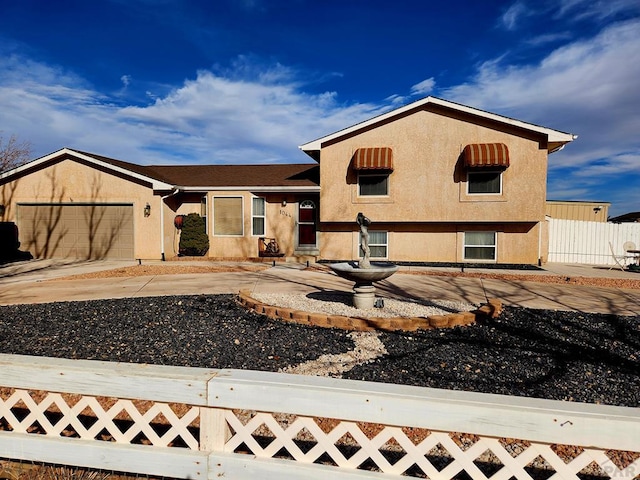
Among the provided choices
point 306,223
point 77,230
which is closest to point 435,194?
point 306,223

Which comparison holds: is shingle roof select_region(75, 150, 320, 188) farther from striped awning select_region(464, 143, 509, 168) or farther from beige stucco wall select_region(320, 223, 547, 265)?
striped awning select_region(464, 143, 509, 168)

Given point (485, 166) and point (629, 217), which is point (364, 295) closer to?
point (485, 166)

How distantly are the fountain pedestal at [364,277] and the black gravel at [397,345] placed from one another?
127 cm

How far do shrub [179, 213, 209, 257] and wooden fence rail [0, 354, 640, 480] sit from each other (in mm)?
14436

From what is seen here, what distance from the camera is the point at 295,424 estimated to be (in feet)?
6.75

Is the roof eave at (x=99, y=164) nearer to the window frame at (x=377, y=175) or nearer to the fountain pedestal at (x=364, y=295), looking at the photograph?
the window frame at (x=377, y=175)

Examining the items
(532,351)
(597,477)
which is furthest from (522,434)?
(532,351)

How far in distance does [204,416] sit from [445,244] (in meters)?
14.8

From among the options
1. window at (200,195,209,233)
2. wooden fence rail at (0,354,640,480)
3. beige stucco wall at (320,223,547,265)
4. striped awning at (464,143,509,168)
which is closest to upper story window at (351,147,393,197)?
beige stucco wall at (320,223,547,265)

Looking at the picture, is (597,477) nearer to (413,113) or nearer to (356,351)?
(356,351)

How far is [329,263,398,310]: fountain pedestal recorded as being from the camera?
698 cm

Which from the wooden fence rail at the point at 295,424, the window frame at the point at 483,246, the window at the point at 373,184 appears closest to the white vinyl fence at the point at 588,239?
the window frame at the point at 483,246

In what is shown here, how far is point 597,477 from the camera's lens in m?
2.92

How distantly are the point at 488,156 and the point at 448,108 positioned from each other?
254 cm
